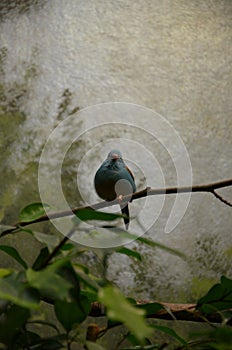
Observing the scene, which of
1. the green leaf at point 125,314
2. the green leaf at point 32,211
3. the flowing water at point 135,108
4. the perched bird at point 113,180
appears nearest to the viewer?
the green leaf at point 125,314

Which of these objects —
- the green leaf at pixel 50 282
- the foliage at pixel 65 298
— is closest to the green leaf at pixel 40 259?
the foliage at pixel 65 298

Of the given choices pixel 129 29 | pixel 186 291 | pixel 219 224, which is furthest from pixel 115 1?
pixel 186 291

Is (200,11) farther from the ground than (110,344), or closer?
farther from the ground

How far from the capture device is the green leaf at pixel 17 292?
0.58 m

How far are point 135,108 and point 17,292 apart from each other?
70.4 inches

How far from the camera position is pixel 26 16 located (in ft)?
8.02

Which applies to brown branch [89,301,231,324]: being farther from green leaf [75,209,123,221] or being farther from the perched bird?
the perched bird

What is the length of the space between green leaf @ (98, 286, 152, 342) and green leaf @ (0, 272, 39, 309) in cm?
8

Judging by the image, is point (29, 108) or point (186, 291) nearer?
point (186, 291)

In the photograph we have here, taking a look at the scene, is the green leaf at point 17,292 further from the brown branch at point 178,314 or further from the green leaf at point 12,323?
the brown branch at point 178,314

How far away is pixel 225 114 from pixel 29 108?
2.57 ft

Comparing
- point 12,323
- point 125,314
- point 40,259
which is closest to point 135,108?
point 40,259

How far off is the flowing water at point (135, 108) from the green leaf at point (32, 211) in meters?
1.27

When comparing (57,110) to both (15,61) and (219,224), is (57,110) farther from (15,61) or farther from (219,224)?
(219,224)
